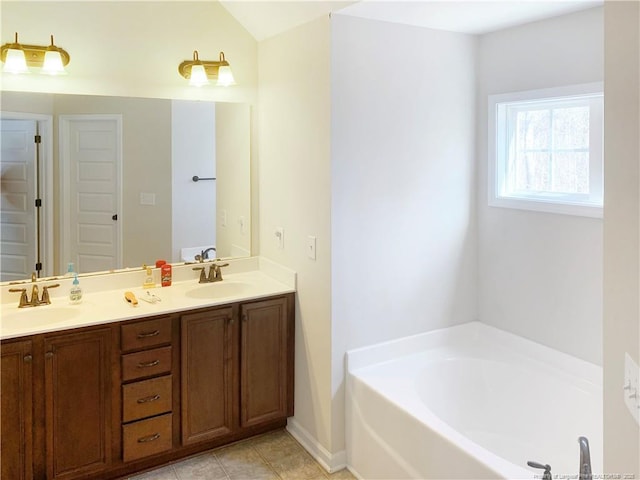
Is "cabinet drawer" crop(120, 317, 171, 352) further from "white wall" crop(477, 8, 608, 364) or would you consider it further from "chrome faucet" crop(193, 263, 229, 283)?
"white wall" crop(477, 8, 608, 364)

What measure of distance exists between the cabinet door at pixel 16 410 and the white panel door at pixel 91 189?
0.72 m

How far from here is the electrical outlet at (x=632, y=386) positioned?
117 centimetres

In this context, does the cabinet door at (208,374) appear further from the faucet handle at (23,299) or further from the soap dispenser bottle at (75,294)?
the faucet handle at (23,299)

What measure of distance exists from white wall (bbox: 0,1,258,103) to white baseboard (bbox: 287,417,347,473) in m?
2.02

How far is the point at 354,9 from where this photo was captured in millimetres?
2525

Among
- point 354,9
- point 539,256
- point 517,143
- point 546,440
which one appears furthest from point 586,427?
point 354,9

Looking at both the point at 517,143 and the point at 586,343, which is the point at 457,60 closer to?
the point at 517,143

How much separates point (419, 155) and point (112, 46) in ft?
5.91

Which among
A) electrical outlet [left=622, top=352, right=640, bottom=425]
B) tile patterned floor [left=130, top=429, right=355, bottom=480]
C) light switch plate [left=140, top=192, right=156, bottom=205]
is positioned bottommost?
tile patterned floor [left=130, top=429, right=355, bottom=480]

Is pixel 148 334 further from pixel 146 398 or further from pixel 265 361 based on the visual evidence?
pixel 265 361

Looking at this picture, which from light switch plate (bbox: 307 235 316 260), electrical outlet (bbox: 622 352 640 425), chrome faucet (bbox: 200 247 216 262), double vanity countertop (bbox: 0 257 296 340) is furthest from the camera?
chrome faucet (bbox: 200 247 216 262)

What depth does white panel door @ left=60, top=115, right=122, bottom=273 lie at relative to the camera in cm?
293

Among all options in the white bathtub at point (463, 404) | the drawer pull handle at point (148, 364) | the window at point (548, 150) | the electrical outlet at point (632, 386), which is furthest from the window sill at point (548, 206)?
the drawer pull handle at point (148, 364)

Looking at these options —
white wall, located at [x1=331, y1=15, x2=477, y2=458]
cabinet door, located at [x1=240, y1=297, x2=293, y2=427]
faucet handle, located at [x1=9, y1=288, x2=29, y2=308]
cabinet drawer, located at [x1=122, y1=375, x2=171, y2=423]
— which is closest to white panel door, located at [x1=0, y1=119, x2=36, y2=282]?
faucet handle, located at [x1=9, y1=288, x2=29, y2=308]
